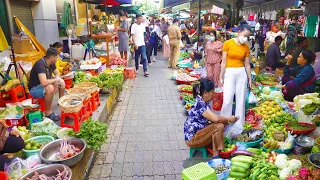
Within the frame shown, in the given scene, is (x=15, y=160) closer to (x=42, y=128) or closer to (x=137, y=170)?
(x=42, y=128)

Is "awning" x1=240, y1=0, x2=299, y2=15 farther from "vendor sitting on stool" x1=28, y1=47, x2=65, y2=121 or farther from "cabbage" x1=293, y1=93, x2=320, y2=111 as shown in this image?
"vendor sitting on stool" x1=28, y1=47, x2=65, y2=121

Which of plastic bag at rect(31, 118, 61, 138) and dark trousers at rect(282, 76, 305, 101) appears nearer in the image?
plastic bag at rect(31, 118, 61, 138)

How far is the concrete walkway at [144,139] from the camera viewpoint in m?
4.07

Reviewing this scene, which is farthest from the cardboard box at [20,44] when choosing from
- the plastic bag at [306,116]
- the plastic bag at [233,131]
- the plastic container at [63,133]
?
the plastic bag at [306,116]

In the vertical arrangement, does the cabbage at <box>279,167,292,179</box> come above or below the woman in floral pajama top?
below

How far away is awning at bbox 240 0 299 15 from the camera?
8299 millimetres

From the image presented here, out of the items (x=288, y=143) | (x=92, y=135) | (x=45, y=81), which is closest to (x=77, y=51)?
(x=45, y=81)

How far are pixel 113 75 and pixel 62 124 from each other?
3.11 metres

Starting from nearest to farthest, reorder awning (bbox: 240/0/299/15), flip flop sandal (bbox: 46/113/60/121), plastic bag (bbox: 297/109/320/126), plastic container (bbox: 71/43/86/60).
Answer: plastic bag (bbox: 297/109/320/126) → flip flop sandal (bbox: 46/113/60/121) → awning (bbox: 240/0/299/15) → plastic container (bbox: 71/43/86/60)

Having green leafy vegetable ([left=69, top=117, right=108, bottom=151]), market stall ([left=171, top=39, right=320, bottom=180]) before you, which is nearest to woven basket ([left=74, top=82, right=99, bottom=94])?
green leafy vegetable ([left=69, top=117, right=108, bottom=151])

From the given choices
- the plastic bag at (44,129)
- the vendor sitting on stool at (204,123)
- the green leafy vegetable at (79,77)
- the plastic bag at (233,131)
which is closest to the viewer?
the vendor sitting on stool at (204,123)

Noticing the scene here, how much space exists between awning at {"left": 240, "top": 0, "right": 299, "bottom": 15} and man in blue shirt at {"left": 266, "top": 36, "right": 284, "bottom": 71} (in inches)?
45.4

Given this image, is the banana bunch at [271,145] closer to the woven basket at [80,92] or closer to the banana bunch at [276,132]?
the banana bunch at [276,132]

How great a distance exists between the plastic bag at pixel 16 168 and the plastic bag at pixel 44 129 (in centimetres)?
94
